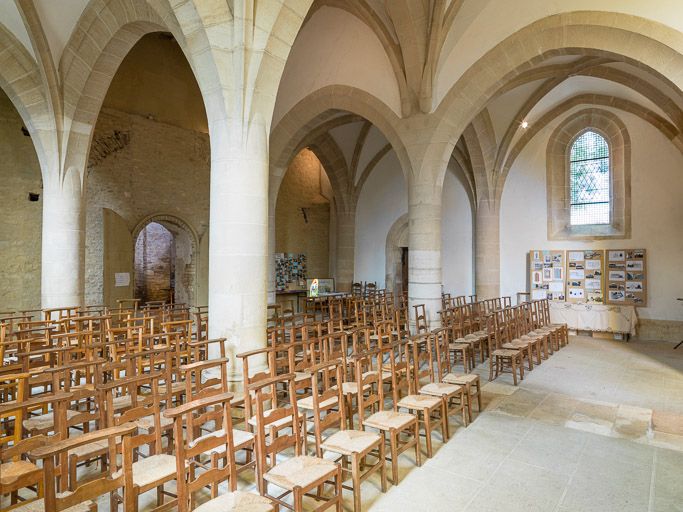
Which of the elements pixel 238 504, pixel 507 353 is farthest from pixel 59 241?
pixel 507 353

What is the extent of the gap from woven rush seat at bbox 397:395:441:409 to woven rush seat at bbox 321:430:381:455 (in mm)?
681

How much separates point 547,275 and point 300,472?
413 inches

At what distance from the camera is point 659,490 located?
3090 millimetres

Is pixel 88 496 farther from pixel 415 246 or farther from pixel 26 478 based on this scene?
pixel 415 246

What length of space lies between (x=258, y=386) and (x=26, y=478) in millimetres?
1107

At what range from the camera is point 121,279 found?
9641 mm

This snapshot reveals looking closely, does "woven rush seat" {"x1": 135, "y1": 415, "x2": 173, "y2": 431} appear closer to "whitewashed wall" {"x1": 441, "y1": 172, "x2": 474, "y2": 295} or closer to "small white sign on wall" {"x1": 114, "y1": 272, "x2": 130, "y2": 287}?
"small white sign on wall" {"x1": 114, "y1": 272, "x2": 130, "y2": 287}

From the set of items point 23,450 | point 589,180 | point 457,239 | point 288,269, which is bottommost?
point 23,450

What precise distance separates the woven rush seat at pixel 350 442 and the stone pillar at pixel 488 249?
9.60 metres

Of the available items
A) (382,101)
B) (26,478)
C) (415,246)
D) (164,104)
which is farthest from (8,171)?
(26,478)

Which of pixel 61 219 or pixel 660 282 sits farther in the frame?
pixel 660 282

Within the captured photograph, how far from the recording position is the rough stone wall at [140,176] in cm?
940

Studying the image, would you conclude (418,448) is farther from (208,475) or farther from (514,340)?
(514,340)

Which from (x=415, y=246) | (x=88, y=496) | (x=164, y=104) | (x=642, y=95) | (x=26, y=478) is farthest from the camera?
(x=164, y=104)
